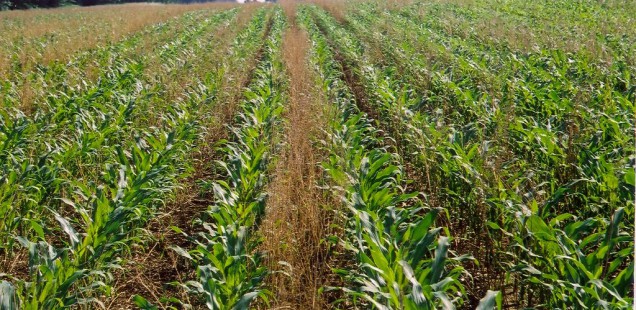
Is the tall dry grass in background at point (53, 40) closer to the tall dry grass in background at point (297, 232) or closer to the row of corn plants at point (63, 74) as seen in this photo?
the row of corn plants at point (63, 74)

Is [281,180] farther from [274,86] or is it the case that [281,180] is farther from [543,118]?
[274,86]

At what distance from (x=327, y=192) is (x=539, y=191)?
1602mm

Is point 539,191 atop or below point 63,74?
atop

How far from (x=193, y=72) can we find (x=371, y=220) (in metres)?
7.47

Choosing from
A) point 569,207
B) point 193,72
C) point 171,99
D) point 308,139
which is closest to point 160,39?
point 193,72

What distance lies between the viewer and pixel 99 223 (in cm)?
355

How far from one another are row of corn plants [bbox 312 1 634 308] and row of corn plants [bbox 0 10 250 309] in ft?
6.68

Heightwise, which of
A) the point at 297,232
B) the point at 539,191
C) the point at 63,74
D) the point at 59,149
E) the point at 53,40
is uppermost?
the point at 539,191

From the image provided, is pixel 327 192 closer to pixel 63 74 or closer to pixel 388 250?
pixel 388 250

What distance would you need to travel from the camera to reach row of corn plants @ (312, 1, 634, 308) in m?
2.67

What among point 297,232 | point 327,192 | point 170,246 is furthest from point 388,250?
point 327,192

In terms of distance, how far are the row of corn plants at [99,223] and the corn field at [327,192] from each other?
2 cm

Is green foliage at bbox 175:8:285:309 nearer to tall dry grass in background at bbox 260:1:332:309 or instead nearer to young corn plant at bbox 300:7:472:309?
tall dry grass in background at bbox 260:1:332:309

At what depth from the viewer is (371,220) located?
330 centimetres
